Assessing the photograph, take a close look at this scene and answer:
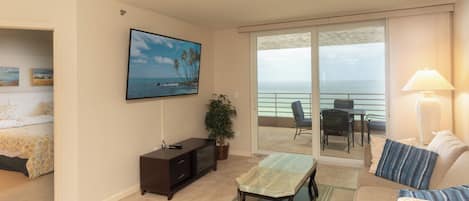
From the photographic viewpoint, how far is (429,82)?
11.2 feet

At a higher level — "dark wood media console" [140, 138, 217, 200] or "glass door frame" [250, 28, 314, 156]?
"glass door frame" [250, 28, 314, 156]

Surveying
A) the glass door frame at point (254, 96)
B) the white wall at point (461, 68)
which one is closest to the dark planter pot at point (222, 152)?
the glass door frame at point (254, 96)

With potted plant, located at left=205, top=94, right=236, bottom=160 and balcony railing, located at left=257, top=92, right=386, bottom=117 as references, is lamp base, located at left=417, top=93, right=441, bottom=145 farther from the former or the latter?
potted plant, located at left=205, top=94, right=236, bottom=160

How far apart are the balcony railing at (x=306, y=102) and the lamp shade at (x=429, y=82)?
0.73 metres

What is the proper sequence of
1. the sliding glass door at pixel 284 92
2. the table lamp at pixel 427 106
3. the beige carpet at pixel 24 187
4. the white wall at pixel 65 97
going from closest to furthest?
the white wall at pixel 65 97 < the beige carpet at pixel 24 187 < the table lamp at pixel 427 106 < the sliding glass door at pixel 284 92

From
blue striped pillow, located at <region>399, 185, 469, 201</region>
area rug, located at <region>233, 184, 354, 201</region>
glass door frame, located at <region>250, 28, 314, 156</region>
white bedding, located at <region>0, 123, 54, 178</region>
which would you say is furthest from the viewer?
glass door frame, located at <region>250, 28, 314, 156</region>

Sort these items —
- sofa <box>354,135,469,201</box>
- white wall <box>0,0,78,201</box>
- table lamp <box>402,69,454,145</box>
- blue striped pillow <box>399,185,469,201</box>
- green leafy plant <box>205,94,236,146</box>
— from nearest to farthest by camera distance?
blue striped pillow <box>399,185,469,201</box> < sofa <box>354,135,469,201</box> < white wall <box>0,0,78,201</box> < table lamp <box>402,69,454,145</box> < green leafy plant <box>205,94,236,146</box>

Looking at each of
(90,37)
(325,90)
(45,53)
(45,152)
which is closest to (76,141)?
(90,37)

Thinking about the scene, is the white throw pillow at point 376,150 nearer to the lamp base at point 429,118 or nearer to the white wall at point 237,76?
the lamp base at point 429,118

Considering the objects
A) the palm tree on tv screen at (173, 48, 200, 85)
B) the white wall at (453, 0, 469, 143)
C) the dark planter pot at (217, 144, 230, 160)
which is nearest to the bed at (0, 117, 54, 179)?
the palm tree on tv screen at (173, 48, 200, 85)

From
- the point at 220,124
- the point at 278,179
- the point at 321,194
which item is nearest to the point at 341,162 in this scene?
the point at 321,194

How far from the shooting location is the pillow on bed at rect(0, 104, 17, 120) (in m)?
4.02

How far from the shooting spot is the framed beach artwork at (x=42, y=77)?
4.09 meters

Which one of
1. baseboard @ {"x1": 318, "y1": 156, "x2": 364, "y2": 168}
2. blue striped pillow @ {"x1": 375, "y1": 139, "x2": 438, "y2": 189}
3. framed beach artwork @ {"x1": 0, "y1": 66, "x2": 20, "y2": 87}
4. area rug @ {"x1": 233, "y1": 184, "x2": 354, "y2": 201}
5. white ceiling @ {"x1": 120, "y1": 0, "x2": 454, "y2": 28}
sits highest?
white ceiling @ {"x1": 120, "y1": 0, "x2": 454, "y2": 28}
